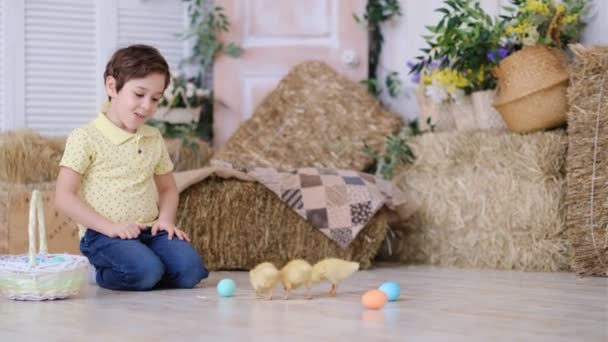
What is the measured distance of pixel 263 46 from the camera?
5.02 metres

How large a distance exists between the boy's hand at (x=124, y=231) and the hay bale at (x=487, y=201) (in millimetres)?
1530

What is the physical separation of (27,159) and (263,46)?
1.41 metres

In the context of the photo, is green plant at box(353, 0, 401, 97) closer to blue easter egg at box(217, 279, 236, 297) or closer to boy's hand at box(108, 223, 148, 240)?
boy's hand at box(108, 223, 148, 240)

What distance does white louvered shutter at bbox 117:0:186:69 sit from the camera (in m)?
5.06

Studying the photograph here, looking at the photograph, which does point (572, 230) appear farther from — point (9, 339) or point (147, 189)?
point (9, 339)

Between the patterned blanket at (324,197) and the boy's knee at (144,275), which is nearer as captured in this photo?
the boy's knee at (144,275)

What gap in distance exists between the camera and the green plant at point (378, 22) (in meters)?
4.93

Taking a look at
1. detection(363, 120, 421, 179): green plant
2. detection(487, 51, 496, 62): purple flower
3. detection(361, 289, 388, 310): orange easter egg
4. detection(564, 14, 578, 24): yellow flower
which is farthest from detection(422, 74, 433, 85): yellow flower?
detection(361, 289, 388, 310): orange easter egg

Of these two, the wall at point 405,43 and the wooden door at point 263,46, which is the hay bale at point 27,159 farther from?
the wall at point 405,43

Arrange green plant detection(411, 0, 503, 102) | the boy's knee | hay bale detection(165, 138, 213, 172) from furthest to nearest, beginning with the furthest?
hay bale detection(165, 138, 213, 172)
green plant detection(411, 0, 503, 102)
the boy's knee

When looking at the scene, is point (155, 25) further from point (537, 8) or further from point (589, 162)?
point (589, 162)

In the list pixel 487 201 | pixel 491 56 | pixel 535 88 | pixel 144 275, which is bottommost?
pixel 144 275

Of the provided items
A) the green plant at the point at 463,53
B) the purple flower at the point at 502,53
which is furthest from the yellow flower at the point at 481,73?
the purple flower at the point at 502,53

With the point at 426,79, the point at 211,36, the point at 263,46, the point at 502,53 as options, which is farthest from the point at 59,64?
the point at 502,53
